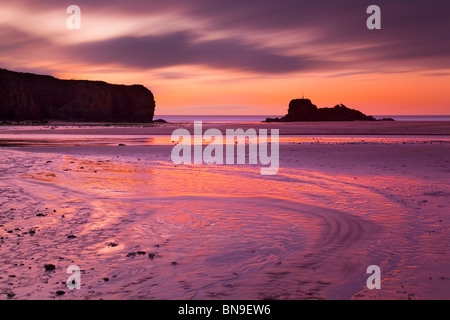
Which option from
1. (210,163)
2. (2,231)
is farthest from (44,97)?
(2,231)

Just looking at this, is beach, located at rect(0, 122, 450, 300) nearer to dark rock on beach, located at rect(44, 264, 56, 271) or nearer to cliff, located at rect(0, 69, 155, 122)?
dark rock on beach, located at rect(44, 264, 56, 271)

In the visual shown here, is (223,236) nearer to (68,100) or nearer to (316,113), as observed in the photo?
(68,100)

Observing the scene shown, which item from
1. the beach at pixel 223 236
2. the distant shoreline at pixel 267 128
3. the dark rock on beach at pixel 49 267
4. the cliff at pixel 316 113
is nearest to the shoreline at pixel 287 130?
the distant shoreline at pixel 267 128

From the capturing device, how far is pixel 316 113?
522ft

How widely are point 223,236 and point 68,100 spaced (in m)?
126

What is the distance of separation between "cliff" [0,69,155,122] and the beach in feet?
304

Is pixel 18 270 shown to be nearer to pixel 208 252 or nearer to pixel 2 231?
pixel 2 231

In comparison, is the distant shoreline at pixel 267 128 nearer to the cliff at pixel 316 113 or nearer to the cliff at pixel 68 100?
the cliff at pixel 68 100

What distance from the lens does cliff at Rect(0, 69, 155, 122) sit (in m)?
92.2

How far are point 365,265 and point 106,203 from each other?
5735mm

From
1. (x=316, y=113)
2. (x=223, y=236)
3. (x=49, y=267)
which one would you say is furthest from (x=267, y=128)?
(x=316, y=113)

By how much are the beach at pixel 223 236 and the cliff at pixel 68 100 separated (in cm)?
9280

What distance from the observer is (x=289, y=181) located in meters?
11.8

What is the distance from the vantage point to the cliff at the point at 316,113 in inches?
5842
